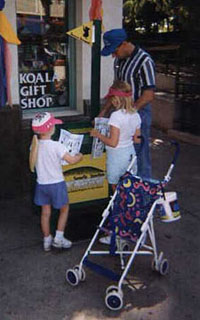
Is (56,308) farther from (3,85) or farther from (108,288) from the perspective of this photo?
(3,85)

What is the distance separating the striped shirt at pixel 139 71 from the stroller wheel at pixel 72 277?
1.76 meters

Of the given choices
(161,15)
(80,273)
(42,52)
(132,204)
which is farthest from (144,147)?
(161,15)

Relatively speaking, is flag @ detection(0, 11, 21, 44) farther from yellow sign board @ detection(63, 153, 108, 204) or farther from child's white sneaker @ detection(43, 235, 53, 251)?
child's white sneaker @ detection(43, 235, 53, 251)

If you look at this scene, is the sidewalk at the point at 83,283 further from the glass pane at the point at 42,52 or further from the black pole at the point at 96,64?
the glass pane at the point at 42,52

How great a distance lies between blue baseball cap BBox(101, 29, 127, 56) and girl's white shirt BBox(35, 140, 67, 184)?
40.0 inches

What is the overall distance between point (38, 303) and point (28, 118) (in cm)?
259

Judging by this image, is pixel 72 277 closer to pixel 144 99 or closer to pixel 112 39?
pixel 144 99

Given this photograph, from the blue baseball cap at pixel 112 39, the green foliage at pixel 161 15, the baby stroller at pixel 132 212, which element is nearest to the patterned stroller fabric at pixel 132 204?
the baby stroller at pixel 132 212

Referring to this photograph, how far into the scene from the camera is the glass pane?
5.18 meters

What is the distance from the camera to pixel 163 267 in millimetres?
3564

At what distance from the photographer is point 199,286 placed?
11.4 ft

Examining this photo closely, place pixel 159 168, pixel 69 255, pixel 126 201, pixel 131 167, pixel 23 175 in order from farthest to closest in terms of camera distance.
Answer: pixel 159 168
pixel 23 175
pixel 69 255
pixel 131 167
pixel 126 201

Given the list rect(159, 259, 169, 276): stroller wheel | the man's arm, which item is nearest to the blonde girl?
the man's arm

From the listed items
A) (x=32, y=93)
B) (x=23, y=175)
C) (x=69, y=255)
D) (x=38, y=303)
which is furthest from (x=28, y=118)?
(x=38, y=303)
